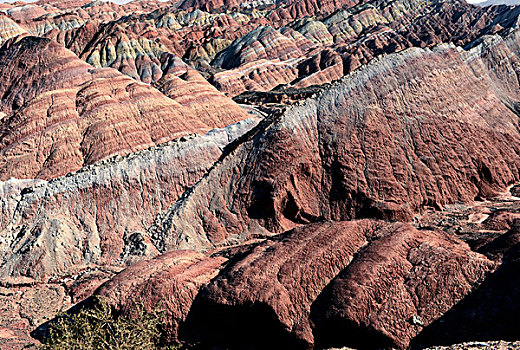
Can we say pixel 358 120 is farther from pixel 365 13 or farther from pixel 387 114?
pixel 365 13

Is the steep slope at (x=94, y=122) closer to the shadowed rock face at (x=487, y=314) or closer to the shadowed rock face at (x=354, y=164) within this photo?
the shadowed rock face at (x=354, y=164)

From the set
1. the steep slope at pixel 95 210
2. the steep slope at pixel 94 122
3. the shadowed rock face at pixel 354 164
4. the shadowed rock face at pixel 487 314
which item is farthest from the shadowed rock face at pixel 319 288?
the steep slope at pixel 94 122

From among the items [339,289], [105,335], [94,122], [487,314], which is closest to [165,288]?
[105,335]

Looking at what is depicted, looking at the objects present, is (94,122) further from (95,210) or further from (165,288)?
(165,288)

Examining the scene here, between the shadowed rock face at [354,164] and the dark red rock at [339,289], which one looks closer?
the dark red rock at [339,289]

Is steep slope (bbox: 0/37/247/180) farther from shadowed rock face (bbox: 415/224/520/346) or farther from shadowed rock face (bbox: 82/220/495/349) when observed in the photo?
shadowed rock face (bbox: 415/224/520/346)

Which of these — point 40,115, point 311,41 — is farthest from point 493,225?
point 311,41
